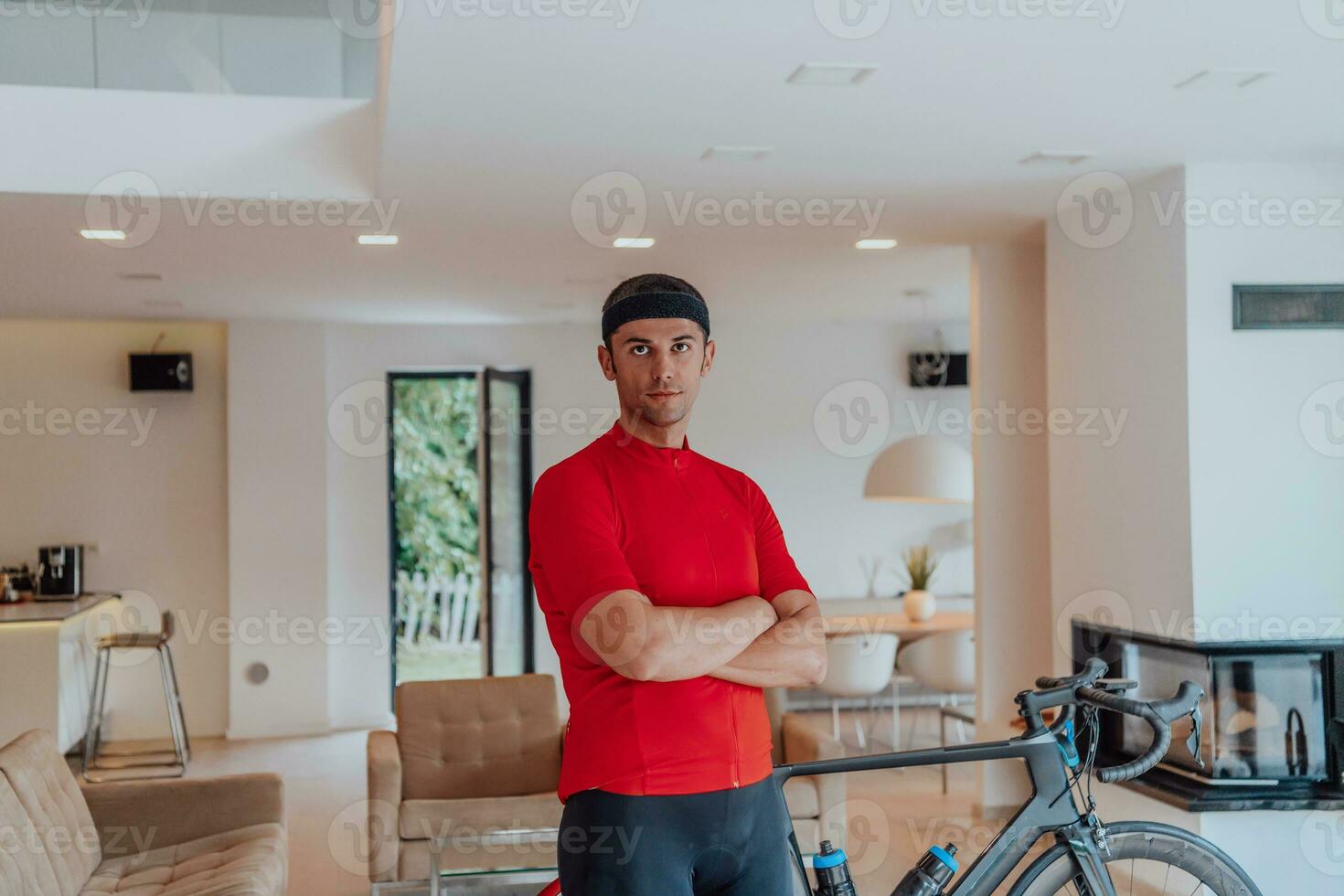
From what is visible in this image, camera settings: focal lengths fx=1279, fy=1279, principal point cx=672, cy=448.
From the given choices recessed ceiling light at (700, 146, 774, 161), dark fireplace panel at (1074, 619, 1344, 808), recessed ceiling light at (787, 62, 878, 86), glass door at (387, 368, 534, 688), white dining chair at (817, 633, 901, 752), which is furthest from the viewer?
glass door at (387, 368, 534, 688)

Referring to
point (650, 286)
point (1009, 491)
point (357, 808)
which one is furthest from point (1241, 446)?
point (357, 808)

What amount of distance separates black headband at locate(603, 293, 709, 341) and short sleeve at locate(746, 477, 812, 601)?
0.98ft

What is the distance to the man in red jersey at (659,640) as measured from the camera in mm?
1671

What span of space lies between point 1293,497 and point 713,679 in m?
3.19

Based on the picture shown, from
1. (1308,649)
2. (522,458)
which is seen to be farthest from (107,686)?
(1308,649)

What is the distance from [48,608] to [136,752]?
1087 millimetres

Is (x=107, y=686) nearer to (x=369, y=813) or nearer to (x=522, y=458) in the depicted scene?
(x=522, y=458)

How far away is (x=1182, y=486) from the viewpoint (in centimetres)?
423

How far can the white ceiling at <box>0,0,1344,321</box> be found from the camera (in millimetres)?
2957

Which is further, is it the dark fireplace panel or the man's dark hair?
the dark fireplace panel

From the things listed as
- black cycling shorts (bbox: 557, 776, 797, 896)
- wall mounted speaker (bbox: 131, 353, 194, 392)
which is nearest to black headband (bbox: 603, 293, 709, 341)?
black cycling shorts (bbox: 557, 776, 797, 896)

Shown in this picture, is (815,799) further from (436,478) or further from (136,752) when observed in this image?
(436,478)

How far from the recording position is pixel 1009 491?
223 inches

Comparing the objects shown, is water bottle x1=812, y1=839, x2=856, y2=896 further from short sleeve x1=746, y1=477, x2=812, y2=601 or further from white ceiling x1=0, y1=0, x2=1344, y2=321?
white ceiling x1=0, y1=0, x2=1344, y2=321
